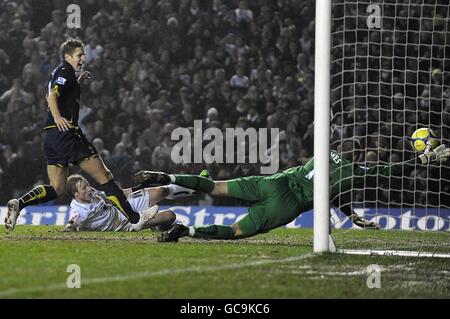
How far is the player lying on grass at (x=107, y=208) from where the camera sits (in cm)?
1170

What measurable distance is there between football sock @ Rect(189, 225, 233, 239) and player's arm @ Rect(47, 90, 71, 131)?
233 cm

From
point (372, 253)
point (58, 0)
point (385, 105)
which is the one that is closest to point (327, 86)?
point (372, 253)

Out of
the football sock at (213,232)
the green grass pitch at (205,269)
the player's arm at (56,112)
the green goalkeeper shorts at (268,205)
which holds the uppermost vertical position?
the player's arm at (56,112)

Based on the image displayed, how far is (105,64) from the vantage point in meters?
12.5

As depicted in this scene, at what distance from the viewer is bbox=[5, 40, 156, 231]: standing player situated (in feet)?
36.6

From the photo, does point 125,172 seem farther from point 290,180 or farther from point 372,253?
point 372,253

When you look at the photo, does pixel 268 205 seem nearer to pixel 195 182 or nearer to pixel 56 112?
pixel 195 182

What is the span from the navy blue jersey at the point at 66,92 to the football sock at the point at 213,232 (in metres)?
2.32

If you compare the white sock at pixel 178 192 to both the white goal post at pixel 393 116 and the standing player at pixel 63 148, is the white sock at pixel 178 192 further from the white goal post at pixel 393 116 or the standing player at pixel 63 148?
the white goal post at pixel 393 116

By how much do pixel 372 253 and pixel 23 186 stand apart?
5.37 metres

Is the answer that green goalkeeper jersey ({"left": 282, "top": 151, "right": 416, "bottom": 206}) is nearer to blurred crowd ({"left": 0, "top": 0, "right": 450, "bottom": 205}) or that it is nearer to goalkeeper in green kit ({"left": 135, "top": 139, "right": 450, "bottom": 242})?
goalkeeper in green kit ({"left": 135, "top": 139, "right": 450, "bottom": 242})

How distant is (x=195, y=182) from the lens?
34.9 ft

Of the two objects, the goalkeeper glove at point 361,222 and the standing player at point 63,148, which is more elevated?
the standing player at point 63,148

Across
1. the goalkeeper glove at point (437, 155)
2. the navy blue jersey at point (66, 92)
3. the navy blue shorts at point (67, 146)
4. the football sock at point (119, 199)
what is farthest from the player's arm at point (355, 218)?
the navy blue jersey at point (66, 92)
